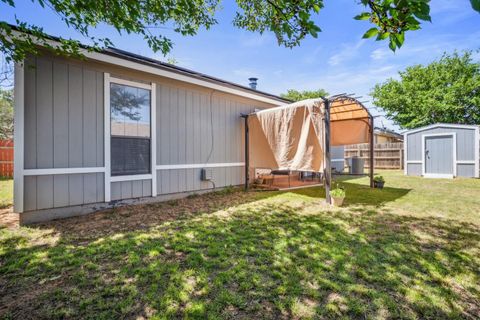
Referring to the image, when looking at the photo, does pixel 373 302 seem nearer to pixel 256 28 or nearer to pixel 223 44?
pixel 256 28

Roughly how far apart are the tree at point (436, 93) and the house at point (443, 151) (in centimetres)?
1023

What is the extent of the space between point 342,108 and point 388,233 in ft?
14.8

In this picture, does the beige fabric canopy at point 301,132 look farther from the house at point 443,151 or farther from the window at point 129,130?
the house at point 443,151

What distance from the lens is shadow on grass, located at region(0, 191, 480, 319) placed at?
5.95ft

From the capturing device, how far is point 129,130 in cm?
502

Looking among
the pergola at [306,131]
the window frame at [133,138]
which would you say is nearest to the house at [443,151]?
the pergola at [306,131]

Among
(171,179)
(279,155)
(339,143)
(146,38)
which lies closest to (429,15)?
(146,38)

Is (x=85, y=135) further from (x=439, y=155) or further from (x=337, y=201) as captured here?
(x=439, y=155)

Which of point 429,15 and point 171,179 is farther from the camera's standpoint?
point 171,179

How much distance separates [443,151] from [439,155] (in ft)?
0.73

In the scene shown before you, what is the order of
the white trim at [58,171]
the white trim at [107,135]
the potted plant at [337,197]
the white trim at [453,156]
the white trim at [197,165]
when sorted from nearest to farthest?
the white trim at [58,171] < the white trim at [107,135] < the potted plant at [337,197] < the white trim at [197,165] < the white trim at [453,156]

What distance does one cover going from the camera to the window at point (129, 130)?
15.8ft

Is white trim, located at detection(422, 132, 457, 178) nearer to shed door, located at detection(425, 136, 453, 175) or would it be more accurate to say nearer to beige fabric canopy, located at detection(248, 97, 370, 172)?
shed door, located at detection(425, 136, 453, 175)

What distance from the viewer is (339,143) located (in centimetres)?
820
